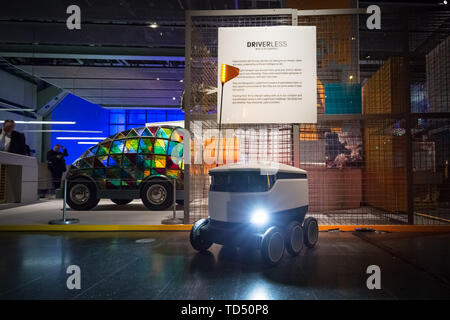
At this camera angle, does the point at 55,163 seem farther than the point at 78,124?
No

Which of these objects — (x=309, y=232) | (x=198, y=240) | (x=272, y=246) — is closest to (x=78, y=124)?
(x=198, y=240)

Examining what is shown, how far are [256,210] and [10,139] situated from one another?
7.41 metres

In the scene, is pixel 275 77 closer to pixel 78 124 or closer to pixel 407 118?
pixel 407 118

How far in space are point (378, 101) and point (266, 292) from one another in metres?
5.33

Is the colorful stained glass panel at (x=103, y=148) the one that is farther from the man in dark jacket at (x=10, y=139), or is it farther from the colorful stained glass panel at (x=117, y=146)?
the man in dark jacket at (x=10, y=139)

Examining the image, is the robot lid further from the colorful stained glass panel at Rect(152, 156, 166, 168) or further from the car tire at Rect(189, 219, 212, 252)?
the colorful stained glass panel at Rect(152, 156, 166, 168)

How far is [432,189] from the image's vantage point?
670 centimetres

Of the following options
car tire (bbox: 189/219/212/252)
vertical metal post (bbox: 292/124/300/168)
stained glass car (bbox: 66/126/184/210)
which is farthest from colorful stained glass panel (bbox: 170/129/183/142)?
car tire (bbox: 189/219/212/252)

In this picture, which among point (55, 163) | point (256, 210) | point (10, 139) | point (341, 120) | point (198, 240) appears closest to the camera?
point (256, 210)

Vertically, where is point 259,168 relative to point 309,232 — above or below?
above

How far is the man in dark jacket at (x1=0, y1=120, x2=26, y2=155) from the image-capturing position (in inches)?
273

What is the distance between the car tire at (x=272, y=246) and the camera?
7.82ft

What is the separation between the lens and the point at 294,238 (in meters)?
2.77
